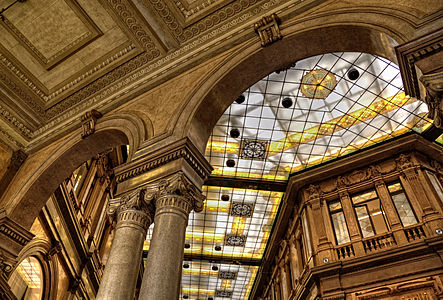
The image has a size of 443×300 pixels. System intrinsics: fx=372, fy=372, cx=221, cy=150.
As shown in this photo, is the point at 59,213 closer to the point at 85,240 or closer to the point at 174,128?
Result: the point at 85,240

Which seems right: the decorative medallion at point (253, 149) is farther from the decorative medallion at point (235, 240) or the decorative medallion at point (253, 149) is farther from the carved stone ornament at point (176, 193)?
the carved stone ornament at point (176, 193)

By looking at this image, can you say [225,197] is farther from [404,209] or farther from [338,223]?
[404,209]

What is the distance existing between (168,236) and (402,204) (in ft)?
28.6

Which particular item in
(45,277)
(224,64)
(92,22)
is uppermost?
(92,22)

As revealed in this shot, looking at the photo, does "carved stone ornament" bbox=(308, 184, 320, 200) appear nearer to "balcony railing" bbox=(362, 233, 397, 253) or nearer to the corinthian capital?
"balcony railing" bbox=(362, 233, 397, 253)

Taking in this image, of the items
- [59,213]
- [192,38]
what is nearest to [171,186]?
[192,38]

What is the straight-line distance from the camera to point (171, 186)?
486cm

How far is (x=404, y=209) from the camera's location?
35.1ft

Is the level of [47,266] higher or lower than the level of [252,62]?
lower

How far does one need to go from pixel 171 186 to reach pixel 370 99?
855 cm

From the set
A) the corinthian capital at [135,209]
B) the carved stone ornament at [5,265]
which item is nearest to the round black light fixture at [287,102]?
the corinthian capital at [135,209]

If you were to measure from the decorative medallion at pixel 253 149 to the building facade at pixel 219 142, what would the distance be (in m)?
0.06

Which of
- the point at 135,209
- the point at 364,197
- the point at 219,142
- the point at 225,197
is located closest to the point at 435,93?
the point at 135,209

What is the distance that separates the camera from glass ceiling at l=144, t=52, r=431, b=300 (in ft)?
34.9
